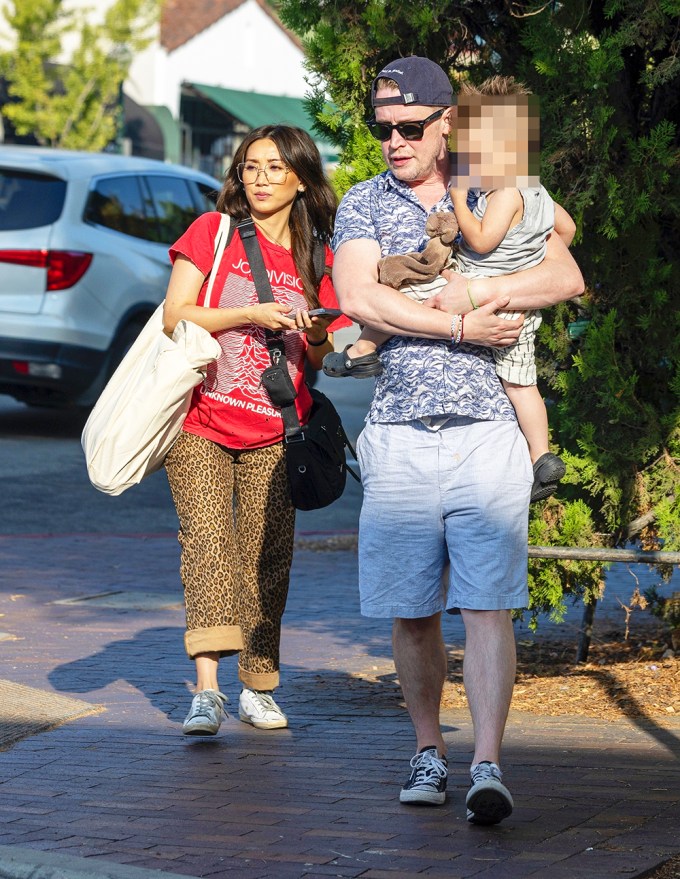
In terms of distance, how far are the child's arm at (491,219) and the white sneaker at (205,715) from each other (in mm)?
1917

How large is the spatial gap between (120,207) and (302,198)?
767 cm

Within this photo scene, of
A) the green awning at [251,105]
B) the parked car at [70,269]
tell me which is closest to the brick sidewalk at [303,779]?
the parked car at [70,269]

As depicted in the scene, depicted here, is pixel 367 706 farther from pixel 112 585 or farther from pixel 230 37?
pixel 230 37

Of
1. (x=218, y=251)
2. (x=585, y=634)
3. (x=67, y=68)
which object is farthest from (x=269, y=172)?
(x=67, y=68)

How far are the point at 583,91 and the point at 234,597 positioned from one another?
81.4 inches

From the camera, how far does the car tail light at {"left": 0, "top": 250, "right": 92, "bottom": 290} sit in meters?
11.8

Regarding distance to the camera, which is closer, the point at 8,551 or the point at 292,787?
the point at 292,787

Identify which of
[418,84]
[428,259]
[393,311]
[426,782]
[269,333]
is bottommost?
[426,782]

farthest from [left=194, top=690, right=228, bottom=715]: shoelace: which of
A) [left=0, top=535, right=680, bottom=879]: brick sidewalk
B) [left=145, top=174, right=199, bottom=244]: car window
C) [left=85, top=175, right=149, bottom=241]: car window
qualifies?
[left=145, top=174, right=199, bottom=244]: car window

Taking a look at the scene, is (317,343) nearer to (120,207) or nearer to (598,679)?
(598,679)

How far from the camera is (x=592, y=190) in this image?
505 centimetres

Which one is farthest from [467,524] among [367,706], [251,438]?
[367,706]

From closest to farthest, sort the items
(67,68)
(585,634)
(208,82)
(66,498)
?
(585,634), (66,498), (67,68), (208,82)

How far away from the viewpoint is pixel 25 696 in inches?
220
